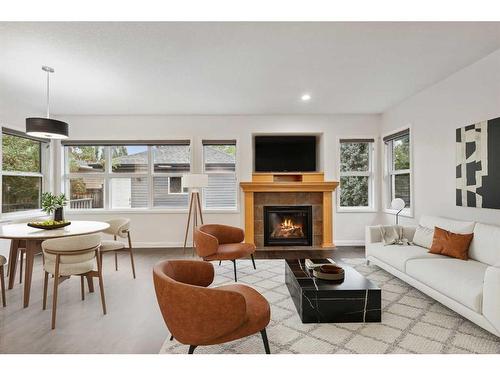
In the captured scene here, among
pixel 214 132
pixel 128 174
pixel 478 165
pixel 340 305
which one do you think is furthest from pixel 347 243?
pixel 128 174

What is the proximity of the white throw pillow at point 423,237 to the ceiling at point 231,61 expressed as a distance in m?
2.03

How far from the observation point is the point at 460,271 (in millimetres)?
2520

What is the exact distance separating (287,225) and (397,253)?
2395 millimetres

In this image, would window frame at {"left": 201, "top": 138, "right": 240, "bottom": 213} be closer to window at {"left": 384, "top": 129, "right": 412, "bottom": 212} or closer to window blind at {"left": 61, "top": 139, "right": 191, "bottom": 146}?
window blind at {"left": 61, "top": 139, "right": 191, "bottom": 146}

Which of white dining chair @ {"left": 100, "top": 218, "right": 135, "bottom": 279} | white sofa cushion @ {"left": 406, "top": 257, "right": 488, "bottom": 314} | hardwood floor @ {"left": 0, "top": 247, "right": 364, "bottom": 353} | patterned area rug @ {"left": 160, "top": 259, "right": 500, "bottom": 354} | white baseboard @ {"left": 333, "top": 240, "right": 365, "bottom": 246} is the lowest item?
hardwood floor @ {"left": 0, "top": 247, "right": 364, "bottom": 353}

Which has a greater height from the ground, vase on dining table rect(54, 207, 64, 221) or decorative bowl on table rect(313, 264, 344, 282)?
vase on dining table rect(54, 207, 64, 221)

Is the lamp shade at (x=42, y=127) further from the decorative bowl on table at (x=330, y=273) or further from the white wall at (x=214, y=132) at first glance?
the decorative bowl on table at (x=330, y=273)

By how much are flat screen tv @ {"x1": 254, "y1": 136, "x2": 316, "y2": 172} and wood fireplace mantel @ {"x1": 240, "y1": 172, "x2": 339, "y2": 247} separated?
0.21 m

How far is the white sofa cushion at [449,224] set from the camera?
304cm

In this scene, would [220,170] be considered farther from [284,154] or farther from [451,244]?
[451,244]

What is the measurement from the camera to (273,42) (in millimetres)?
2766

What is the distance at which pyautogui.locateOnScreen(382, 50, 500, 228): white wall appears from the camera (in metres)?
3.11

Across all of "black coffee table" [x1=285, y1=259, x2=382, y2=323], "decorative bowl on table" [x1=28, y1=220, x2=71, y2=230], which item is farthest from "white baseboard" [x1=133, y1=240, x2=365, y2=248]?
"black coffee table" [x1=285, y1=259, x2=382, y2=323]
